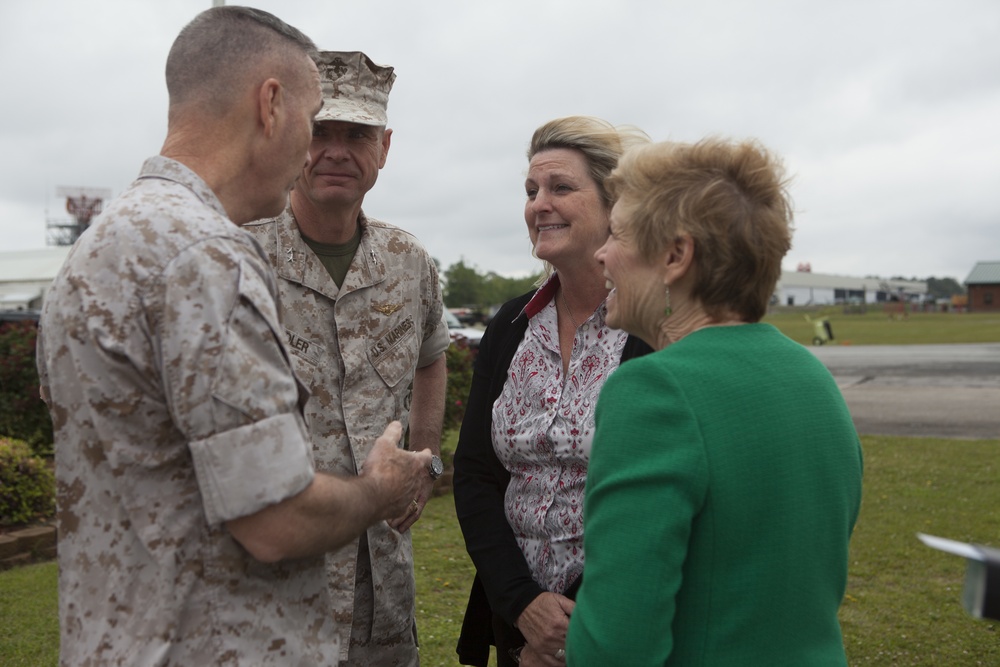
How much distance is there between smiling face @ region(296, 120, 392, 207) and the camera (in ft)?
10.1

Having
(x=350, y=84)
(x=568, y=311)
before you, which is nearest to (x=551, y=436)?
(x=568, y=311)

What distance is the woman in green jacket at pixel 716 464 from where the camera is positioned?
5.53ft

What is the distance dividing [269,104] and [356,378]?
121cm

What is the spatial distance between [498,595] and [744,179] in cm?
145

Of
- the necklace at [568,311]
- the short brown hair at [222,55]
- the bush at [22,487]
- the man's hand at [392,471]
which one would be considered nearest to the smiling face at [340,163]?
the necklace at [568,311]

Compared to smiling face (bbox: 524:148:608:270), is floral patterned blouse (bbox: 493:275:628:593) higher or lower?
lower

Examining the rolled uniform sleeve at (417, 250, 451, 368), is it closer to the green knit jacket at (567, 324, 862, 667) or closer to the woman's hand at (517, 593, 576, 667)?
the woman's hand at (517, 593, 576, 667)

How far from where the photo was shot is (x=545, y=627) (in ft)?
8.41

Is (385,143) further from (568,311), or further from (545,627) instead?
(545,627)

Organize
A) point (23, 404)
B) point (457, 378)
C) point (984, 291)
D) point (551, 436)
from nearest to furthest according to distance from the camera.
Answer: point (551, 436)
point (23, 404)
point (457, 378)
point (984, 291)

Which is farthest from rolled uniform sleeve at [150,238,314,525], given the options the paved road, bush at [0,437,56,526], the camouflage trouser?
the paved road

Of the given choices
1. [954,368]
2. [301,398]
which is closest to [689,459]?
[301,398]

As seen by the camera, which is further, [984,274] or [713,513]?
[984,274]

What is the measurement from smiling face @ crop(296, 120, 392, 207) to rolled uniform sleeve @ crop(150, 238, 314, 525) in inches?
54.9
